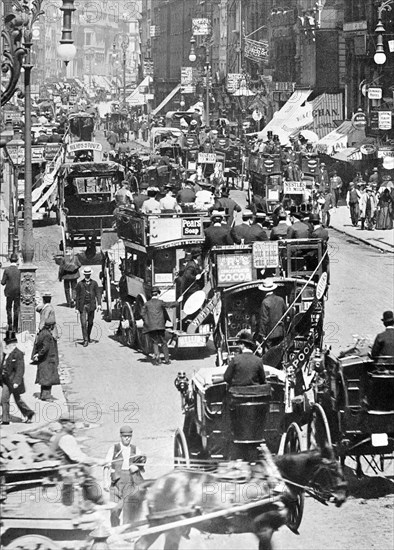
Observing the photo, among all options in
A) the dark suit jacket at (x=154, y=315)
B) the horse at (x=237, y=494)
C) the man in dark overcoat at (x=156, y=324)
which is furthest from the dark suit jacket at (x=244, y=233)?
the horse at (x=237, y=494)

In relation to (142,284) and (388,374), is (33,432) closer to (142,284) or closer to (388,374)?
(388,374)

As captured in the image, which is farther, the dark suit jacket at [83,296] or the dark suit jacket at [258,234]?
the dark suit jacket at [258,234]

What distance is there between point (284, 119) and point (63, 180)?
32.0 m

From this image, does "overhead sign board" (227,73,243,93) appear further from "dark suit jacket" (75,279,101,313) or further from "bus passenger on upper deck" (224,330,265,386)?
"bus passenger on upper deck" (224,330,265,386)

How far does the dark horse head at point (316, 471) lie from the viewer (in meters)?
12.1

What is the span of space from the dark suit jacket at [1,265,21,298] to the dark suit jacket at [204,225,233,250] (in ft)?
11.1

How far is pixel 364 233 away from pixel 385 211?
1107mm

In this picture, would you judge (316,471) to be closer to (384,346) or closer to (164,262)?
(384,346)

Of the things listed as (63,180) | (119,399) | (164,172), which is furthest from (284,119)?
(119,399)

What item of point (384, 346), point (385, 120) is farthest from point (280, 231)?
point (385, 120)

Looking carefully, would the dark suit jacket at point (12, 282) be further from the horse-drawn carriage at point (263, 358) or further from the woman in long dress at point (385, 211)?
the woman in long dress at point (385, 211)

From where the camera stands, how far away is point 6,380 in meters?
16.8

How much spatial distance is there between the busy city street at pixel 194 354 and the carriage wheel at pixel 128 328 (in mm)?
64

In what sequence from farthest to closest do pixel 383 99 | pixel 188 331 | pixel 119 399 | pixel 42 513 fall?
pixel 383 99
pixel 188 331
pixel 119 399
pixel 42 513
